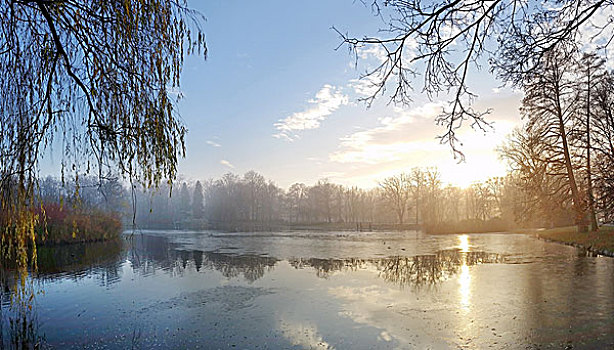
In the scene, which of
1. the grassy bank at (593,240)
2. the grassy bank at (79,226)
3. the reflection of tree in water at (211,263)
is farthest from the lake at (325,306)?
the grassy bank at (79,226)

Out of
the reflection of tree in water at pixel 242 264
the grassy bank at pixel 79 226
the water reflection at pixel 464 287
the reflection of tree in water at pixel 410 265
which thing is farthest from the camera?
the grassy bank at pixel 79 226

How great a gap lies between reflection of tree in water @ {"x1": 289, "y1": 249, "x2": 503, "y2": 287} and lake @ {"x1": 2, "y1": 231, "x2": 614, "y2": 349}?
0.24 feet

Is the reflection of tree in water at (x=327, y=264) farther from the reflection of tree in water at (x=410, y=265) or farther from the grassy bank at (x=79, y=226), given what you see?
the grassy bank at (x=79, y=226)

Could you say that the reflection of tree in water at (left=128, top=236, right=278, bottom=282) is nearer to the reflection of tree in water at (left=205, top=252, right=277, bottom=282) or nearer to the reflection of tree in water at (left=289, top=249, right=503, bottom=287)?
the reflection of tree in water at (left=205, top=252, right=277, bottom=282)

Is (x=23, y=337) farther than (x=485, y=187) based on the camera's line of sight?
No

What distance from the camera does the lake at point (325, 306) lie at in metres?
5.99

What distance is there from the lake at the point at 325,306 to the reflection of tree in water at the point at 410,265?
0.24 feet

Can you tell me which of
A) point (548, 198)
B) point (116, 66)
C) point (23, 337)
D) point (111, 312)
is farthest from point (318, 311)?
point (548, 198)

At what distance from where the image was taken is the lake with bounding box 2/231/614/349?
5992mm

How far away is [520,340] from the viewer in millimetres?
5750

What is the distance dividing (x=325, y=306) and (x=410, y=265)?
694cm

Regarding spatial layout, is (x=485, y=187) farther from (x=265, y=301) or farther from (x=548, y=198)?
(x=265, y=301)

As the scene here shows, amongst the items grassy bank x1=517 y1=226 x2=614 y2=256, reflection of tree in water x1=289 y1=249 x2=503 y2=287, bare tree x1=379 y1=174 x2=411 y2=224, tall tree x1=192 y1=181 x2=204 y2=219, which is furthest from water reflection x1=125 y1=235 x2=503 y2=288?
tall tree x1=192 y1=181 x2=204 y2=219

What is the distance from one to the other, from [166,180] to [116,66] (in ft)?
4.31
